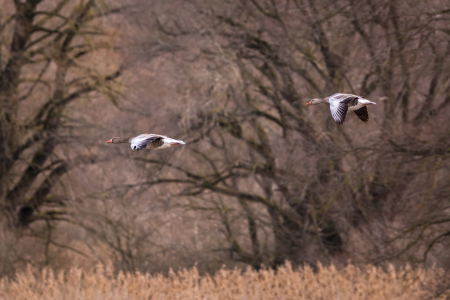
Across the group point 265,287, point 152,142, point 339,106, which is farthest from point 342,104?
point 265,287

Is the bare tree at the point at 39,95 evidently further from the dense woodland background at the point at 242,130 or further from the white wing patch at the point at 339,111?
the white wing patch at the point at 339,111

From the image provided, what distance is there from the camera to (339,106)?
3.68 m

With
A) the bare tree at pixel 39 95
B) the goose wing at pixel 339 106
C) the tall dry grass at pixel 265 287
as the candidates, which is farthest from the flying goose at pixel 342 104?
the bare tree at pixel 39 95

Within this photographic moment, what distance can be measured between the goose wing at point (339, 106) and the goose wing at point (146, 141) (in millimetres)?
899

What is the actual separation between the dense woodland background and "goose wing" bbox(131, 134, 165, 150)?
4.02m

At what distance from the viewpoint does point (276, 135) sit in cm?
930

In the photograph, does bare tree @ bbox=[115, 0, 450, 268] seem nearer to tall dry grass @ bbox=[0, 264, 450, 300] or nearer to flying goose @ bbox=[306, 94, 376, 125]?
tall dry grass @ bbox=[0, 264, 450, 300]

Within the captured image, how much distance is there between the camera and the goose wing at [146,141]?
331cm

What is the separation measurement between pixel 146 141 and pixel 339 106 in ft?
3.43

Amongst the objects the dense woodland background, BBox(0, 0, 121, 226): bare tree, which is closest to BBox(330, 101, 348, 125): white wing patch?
the dense woodland background

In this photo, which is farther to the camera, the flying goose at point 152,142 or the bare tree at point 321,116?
the bare tree at point 321,116

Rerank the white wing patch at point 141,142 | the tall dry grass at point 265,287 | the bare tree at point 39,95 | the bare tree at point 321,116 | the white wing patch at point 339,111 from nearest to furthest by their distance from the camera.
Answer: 1. the white wing patch at point 141,142
2. the white wing patch at point 339,111
3. the bare tree at point 321,116
4. the tall dry grass at point 265,287
5. the bare tree at point 39,95

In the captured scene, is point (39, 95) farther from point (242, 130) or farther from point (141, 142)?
point (141, 142)

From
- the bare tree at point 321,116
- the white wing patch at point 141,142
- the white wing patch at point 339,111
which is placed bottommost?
the white wing patch at point 141,142
